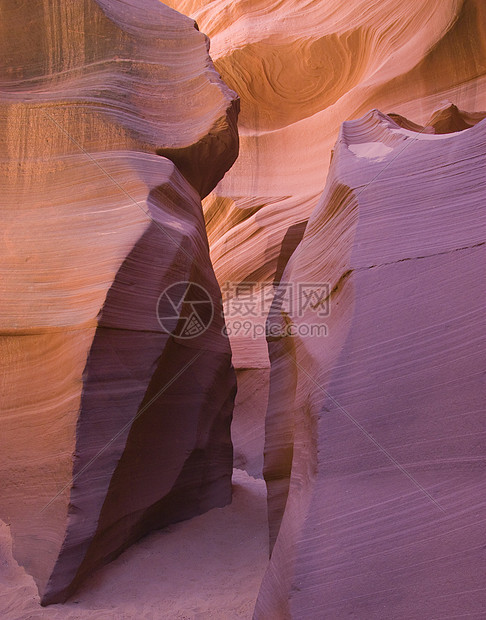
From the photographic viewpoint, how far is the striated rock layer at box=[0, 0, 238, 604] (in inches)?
138

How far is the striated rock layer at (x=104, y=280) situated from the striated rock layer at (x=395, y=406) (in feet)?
4.16

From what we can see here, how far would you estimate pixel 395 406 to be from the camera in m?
2.60

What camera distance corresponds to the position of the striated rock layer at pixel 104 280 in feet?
11.5

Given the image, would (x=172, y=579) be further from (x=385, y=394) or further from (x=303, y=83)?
(x=303, y=83)

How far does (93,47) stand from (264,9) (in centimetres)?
629

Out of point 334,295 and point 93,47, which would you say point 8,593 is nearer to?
point 334,295

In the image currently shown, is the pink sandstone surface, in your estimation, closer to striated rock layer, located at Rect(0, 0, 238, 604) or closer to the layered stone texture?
striated rock layer, located at Rect(0, 0, 238, 604)

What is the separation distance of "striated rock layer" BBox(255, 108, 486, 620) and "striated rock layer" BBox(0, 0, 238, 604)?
4.16ft

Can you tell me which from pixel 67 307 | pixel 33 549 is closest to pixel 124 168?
pixel 67 307

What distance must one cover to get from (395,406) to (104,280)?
213cm

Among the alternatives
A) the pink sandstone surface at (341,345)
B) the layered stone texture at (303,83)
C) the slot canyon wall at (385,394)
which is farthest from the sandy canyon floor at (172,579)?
the layered stone texture at (303,83)

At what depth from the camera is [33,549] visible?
339cm

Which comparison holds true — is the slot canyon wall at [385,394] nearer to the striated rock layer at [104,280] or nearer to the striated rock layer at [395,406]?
the striated rock layer at [395,406]

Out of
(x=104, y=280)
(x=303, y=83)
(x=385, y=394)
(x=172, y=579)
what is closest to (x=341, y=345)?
(x=385, y=394)
